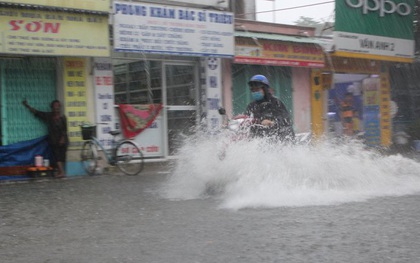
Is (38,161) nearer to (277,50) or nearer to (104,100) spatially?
(104,100)

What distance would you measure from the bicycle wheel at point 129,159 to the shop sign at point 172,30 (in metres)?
2.25

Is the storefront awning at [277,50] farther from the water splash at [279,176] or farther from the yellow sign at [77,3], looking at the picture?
the water splash at [279,176]

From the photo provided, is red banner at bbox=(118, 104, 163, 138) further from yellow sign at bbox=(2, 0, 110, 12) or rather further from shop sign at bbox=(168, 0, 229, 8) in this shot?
shop sign at bbox=(168, 0, 229, 8)

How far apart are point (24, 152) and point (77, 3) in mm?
3466

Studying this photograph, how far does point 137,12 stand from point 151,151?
357cm

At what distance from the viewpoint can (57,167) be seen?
1143 centimetres

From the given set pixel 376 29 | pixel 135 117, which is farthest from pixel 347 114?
pixel 135 117

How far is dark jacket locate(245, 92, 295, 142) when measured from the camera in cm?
772

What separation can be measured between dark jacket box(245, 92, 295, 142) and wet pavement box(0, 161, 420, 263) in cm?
136

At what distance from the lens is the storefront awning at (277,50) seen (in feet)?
49.0

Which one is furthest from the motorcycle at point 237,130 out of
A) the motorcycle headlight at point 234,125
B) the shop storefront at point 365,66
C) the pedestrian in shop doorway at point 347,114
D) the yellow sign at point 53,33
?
the pedestrian in shop doorway at point 347,114

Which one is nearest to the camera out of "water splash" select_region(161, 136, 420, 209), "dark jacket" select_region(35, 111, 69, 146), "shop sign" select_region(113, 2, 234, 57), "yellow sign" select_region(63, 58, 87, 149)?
"water splash" select_region(161, 136, 420, 209)

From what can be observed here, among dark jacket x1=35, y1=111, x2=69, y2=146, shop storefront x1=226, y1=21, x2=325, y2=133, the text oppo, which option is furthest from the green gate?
the text oppo

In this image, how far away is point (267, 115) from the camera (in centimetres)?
791
